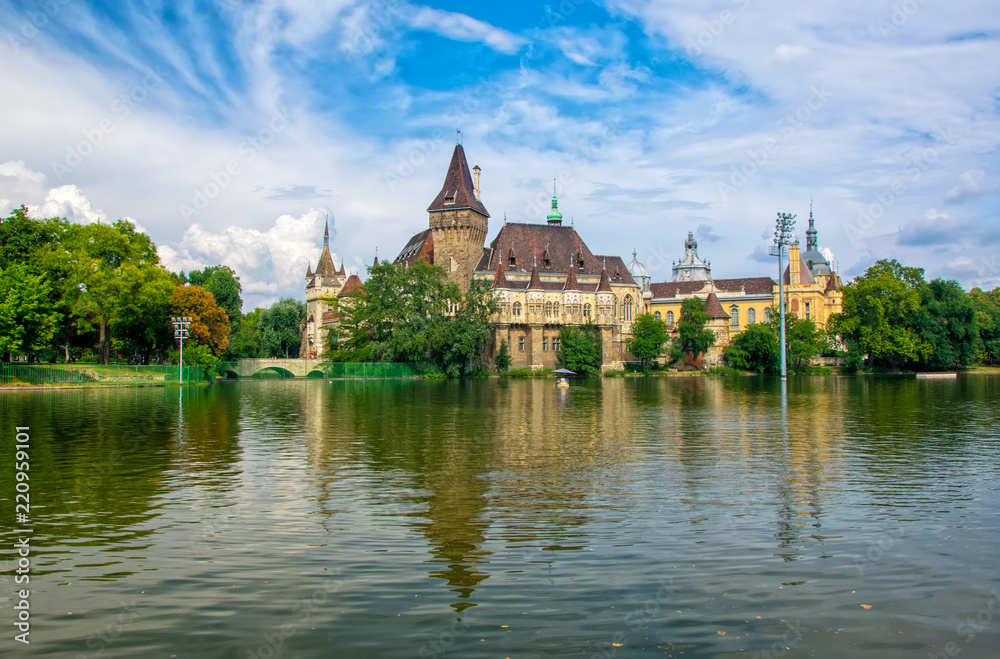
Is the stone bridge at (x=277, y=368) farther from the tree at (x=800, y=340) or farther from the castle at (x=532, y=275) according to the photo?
the tree at (x=800, y=340)

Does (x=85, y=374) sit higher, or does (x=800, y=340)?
(x=800, y=340)

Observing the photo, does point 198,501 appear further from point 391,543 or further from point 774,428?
point 774,428

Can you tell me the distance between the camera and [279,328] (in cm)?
12069

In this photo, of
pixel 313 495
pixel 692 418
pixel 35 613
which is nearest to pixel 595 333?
Result: pixel 692 418

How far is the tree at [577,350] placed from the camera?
8931 centimetres

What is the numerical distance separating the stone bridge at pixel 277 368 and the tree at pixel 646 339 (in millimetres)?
41921

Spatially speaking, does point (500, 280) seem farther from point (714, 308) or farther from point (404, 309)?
point (714, 308)

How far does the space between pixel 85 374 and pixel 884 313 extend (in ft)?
289

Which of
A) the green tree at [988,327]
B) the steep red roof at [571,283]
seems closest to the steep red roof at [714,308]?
the steep red roof at [571,283]

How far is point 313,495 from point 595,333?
8284 cm

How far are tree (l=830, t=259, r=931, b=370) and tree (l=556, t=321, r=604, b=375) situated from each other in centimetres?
3255

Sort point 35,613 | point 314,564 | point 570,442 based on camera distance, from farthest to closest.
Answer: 1. point 570,442
2. point 314,564
3. point 35,613

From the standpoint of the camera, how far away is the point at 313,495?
1441cm

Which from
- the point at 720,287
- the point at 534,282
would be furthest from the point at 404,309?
the point at 720,287
